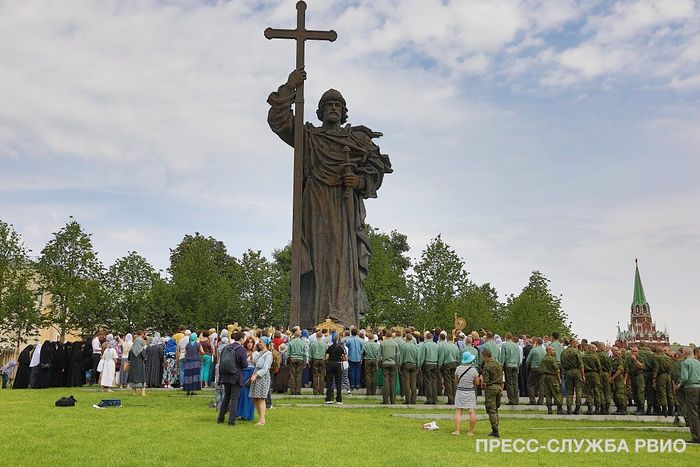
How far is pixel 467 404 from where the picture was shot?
1566 cm

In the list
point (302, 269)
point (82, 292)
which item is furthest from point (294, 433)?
point (82, 292)

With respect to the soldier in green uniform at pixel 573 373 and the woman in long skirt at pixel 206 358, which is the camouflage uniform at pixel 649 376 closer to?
the soldier in green uniform at pixel 573 373

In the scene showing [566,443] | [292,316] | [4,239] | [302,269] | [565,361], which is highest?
[4,239]

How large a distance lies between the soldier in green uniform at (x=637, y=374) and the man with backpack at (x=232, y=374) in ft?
37.5

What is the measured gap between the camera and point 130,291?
196 ft

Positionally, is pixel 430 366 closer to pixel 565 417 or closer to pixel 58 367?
pixel 565 417

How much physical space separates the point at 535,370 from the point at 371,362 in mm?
4790

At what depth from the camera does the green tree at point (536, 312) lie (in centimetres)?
5678

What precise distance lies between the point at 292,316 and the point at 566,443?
39.3ft

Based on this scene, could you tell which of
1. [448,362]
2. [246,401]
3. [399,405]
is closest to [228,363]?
[246,401]

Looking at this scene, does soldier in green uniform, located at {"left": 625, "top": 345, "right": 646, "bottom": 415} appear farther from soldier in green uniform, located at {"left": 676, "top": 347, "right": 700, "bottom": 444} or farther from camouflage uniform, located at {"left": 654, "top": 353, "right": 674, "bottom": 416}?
soldier in green uniform, located at {"left": 676, "top": 347, "right": 700, "bottom": 444}

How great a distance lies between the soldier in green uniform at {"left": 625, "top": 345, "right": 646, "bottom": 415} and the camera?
20.8 metres

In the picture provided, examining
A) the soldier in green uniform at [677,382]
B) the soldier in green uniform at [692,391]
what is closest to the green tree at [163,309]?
the soldier in green uniform at [677,382]

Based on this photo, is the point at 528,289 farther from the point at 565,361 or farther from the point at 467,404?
the point at 467,404
